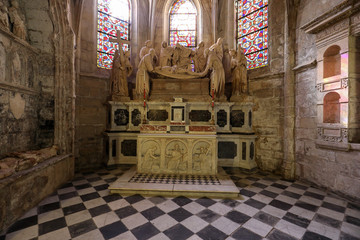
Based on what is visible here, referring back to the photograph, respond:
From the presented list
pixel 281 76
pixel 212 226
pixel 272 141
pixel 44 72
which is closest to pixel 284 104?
pixel 281 76

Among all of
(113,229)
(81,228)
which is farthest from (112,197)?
(113,229)

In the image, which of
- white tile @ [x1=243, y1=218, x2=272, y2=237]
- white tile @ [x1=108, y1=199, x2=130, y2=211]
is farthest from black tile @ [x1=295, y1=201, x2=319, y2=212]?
white tile @ [x1=108, y1=199, x2=130, y2=211]

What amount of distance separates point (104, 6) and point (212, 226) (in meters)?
7.98

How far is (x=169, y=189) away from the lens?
330 centimetres

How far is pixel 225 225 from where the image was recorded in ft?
7.86

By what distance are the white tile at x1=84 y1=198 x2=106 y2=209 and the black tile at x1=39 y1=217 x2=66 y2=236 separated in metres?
0.43

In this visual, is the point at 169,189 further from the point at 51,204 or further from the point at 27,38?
the point at 27,38

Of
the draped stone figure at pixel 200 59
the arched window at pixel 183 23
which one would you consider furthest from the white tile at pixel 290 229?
the arched window at pixel 183 23

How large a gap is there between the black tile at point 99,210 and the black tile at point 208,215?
163 centimetres

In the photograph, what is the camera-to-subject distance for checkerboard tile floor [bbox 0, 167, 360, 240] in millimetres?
2209

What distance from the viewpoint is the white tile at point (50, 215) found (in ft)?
8.23

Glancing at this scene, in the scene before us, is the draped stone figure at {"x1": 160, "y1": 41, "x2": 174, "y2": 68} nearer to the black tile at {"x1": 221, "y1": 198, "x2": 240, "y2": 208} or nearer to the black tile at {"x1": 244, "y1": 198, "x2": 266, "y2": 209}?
the black tile at {"x1": 221, "y1": 198, "x2": 240, "y2": 208}

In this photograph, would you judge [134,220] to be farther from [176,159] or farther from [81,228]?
[176,159]

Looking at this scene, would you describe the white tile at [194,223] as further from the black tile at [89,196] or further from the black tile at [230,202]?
the black tile at [89,196]
